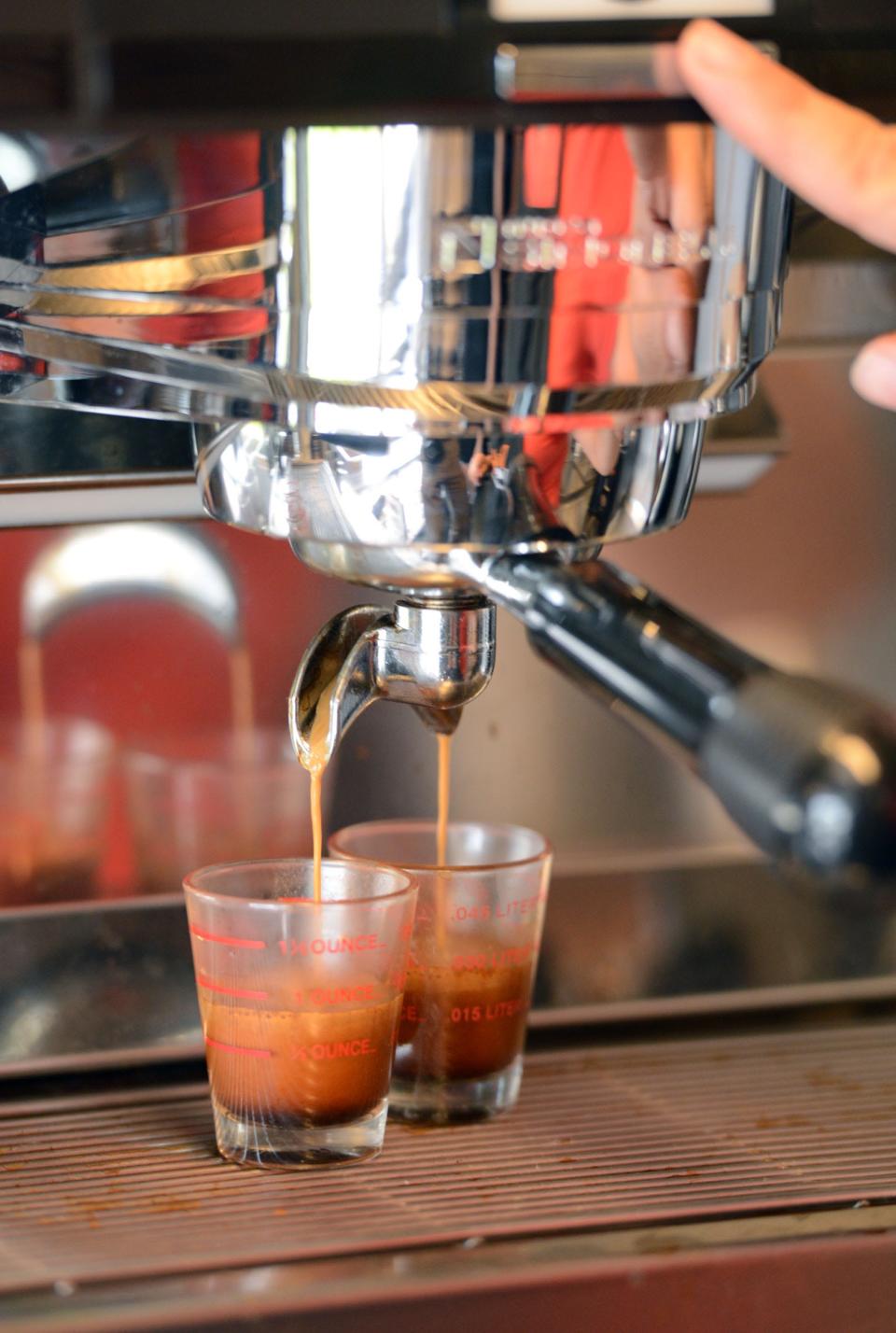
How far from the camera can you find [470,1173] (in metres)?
0.51

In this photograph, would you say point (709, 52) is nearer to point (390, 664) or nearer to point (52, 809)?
point (390, 664)

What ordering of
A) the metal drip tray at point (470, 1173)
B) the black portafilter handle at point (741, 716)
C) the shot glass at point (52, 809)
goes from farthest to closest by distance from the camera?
the shot glass at point (52, 809), the metal drip tray at point (470, 1173), the black portafilter handle at point (741, 716)

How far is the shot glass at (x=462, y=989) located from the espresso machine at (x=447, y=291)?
8cm

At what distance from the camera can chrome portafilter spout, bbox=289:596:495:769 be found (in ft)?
1.57

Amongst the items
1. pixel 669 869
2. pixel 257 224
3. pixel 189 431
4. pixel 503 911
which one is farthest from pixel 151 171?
pixel 669 869

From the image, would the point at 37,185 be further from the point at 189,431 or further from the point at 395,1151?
the point at 395,1151

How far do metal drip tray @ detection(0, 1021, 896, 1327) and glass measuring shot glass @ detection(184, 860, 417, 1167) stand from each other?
0.01m

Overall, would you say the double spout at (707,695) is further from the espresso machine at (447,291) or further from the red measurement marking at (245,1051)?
the red measurement marking at (245,1051)

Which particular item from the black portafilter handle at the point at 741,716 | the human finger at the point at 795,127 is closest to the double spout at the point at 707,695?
the black portafilter handle at the point at 741,716

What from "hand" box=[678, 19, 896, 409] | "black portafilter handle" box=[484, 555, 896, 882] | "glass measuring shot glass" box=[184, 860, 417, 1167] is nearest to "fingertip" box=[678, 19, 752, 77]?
"hand" box=[678, 19, 896, 409]

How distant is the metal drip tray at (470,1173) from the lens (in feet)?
1.51

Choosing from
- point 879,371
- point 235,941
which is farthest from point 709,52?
point 235,941

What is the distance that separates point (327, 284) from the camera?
0.39 meters

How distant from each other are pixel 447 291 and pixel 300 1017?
23cm
